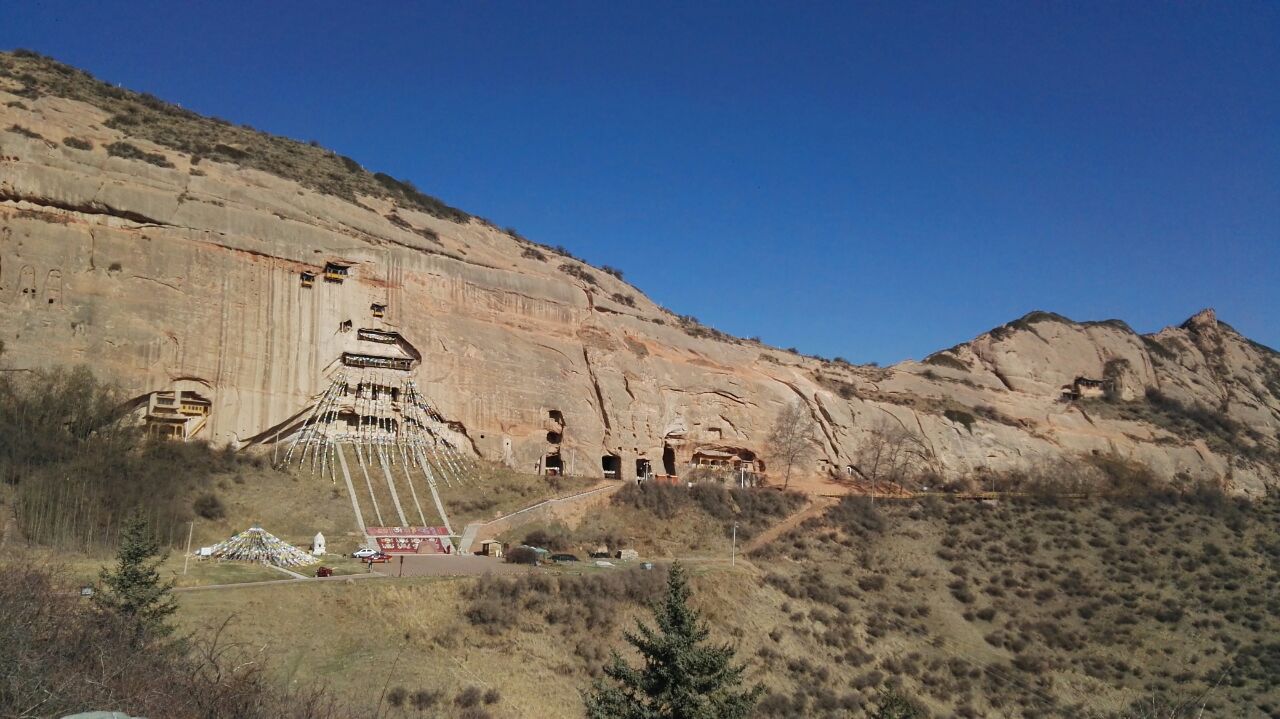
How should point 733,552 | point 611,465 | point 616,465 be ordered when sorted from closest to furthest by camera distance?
point 733,552 → point 616,465 → point 611,465

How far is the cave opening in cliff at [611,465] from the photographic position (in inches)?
1649

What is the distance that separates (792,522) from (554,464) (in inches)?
474

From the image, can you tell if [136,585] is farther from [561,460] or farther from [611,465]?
[611,465]

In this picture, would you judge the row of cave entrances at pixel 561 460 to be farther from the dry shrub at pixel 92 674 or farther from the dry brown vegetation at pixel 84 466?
the dry shrub at pixel 92 674

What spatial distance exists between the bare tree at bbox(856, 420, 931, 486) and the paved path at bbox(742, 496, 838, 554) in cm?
617

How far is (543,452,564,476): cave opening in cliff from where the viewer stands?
40.0 metres

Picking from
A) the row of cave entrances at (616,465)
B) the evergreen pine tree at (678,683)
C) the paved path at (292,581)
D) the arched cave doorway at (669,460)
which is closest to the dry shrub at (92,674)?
the evergreen pine tree at (678,683)

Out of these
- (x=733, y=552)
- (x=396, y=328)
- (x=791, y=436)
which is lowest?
(x=733, y=552)

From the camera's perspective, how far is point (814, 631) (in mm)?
28359

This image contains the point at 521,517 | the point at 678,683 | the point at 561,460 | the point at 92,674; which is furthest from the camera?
the point at 561,460

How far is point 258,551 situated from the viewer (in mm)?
25297

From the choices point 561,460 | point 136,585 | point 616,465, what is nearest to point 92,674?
point 136,585

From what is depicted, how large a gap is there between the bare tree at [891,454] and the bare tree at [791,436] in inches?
155

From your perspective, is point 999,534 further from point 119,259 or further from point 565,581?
point 119,259
